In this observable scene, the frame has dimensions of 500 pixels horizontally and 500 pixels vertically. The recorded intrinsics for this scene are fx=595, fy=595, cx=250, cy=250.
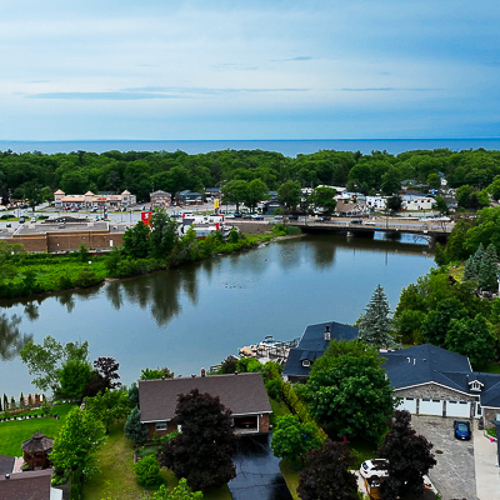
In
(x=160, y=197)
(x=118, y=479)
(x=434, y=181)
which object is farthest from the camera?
(x=434, y=181)

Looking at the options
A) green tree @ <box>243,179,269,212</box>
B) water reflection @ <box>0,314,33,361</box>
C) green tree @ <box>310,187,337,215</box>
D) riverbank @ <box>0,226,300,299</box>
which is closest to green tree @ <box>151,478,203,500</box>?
water reflection @ <box>0,314,33,361</box>

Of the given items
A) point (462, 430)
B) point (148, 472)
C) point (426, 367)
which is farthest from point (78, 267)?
point (462, 430)

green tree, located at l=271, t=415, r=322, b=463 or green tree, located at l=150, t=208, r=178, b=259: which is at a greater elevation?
green tree, located at l=150, t=208, r=178, b=259

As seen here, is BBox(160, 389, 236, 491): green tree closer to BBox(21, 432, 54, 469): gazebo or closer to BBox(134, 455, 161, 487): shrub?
BBox(134, 455, 161, 487): shrub

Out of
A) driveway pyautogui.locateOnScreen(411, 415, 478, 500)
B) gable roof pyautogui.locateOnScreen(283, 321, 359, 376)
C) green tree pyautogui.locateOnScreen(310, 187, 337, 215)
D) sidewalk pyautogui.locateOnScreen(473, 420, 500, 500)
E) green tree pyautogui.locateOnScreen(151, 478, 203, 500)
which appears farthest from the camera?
green tree pyautogui.locateOnScreen(310, 187, 337, 215)

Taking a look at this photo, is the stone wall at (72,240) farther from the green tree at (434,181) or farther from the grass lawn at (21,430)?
the green tree at (434,181)

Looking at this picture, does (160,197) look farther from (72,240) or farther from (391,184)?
(391,184)

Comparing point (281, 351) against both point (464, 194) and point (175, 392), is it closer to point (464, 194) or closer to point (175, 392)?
point (175, 392)
